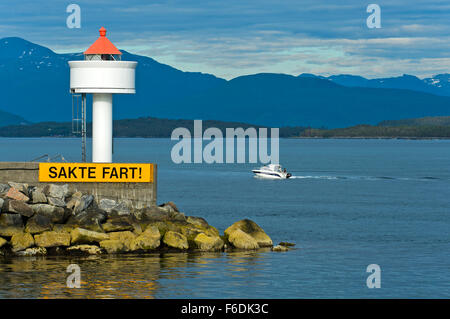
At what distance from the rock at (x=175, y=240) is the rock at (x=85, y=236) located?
2.92 meters

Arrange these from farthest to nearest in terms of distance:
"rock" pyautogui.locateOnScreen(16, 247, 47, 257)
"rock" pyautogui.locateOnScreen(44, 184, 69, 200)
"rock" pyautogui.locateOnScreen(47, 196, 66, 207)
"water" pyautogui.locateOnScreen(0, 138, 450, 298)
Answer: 1. "rock" pyautogui.locateOnScreen(44, 184, 69, 200)
2. "rock" pyautogui.locateOnScreen(47, 196, 66, 207)
3. "rock" pyautogui.locateOnScreen(16, 247, 47, 257)
4. "water" pyautogui.locateOnScreen(0, 138, 450, 298)

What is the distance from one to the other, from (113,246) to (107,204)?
10.2 feet

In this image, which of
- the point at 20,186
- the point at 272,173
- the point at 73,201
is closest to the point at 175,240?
the point at 73,201

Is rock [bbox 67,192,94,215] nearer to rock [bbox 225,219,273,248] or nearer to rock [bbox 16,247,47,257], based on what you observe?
rock [bbox 16,247,47,257]

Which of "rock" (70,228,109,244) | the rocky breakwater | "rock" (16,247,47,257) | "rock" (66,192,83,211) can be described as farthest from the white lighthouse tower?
"rock" (16,247,47,257)

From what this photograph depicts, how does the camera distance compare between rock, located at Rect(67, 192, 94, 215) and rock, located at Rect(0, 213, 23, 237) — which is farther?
rock, located at Rect(67, 192, 94, 215)

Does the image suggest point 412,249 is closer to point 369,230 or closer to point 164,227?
point 369,230

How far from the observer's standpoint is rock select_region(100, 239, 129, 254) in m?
35.9

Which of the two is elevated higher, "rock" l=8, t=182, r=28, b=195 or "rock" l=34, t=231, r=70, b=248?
"rock" l=8, t=182, r=28, b=195

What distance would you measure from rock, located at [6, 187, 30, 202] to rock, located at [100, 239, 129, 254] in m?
4.46

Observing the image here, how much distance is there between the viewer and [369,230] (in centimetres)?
5109

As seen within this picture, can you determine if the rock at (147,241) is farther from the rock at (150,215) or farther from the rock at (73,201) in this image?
the rock at (73,201)

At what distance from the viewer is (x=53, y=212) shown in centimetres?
3678

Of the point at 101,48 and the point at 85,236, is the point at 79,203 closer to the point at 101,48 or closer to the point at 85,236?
the point at 85,236
